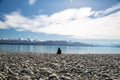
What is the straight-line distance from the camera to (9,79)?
721 centimetres

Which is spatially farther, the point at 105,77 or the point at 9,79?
the point at 105,77

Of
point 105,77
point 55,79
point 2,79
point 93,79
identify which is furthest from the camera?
point 105,77

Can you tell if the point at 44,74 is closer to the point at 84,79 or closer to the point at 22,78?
the point at 22,78

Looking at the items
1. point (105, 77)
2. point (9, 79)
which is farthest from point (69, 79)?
point (9, 79)

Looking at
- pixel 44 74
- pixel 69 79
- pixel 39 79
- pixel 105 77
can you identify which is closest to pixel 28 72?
pixel 44 74

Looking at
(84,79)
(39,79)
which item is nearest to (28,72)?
(39,79)

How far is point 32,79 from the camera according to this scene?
7.53 metres

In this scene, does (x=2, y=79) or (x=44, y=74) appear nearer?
(x=2, y=79)

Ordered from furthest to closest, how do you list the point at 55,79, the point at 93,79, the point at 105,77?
the point at 105,77, the point at 93,79, the point at 55,79

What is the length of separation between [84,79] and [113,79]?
→ 1363 millimetres

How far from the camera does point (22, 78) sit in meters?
7.48

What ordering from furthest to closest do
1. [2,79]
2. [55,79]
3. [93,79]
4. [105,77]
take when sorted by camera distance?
[105,77]
[93,79]
[55,79]
[2,79]

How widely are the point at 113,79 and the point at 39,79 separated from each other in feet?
11.4

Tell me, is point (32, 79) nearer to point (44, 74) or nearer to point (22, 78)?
point (22, 78)
